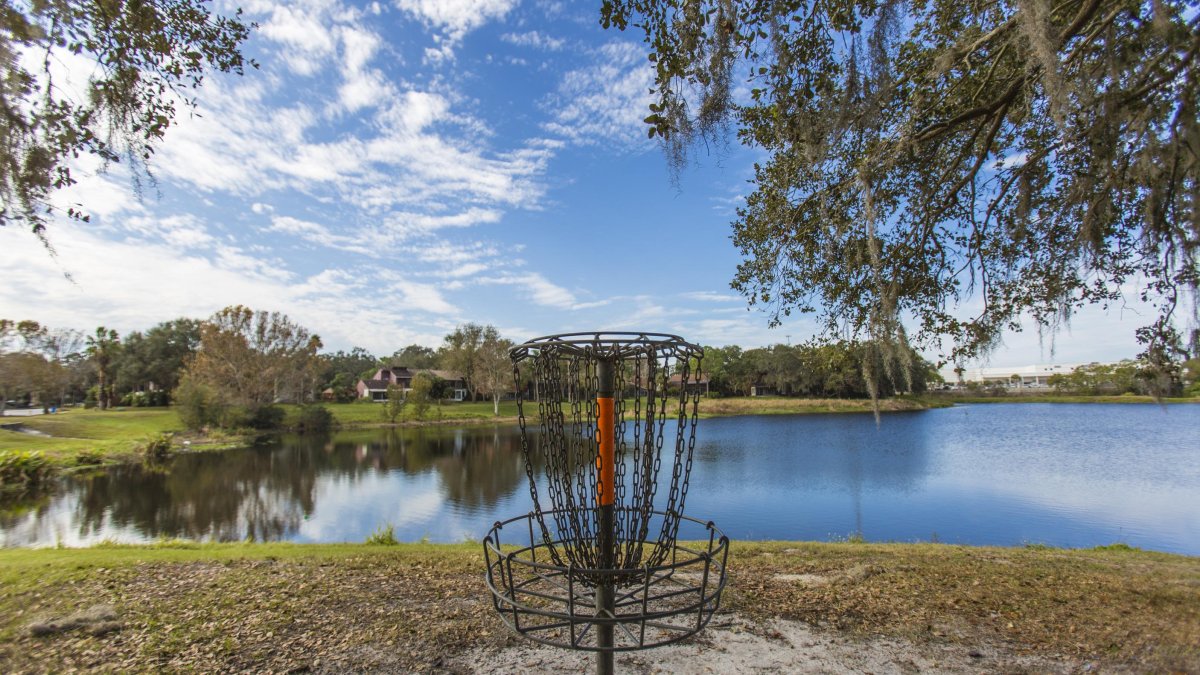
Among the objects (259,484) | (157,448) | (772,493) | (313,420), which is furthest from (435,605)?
(313,420)

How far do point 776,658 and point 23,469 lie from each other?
27279mm

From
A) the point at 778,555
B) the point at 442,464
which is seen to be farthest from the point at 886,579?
the point at 442,464

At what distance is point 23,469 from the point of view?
1969 centimetres

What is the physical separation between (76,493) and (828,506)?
25951 mm

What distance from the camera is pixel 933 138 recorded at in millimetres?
6145

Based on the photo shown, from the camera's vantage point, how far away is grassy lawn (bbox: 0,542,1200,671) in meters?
3.90

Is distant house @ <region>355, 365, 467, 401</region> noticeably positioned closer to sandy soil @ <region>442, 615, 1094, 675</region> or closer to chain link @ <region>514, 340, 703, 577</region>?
sandy soil @ <region>442, 615, 1094, 675</region>

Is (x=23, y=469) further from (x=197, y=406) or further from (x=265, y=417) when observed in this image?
(x=265, y=417)

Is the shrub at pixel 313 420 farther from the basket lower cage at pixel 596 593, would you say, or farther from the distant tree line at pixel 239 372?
the basket lower cage at pixel 596 593

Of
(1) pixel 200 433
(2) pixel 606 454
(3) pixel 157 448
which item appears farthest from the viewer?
(1) pixel 200 433

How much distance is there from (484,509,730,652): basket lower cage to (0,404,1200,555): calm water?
27.7ft

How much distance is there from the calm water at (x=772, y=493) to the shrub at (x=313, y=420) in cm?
1305

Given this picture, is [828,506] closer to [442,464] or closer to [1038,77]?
[1038,77]

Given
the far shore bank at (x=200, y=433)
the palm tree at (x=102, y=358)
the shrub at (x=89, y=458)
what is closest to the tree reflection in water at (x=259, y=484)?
the shrub at (x=89, y=458)
